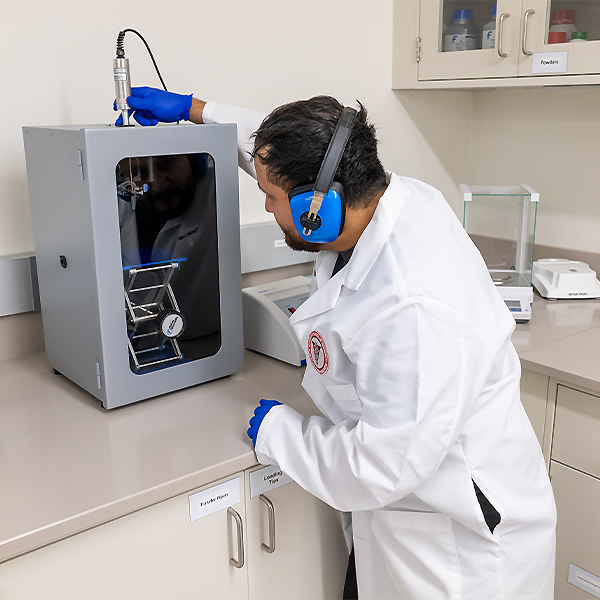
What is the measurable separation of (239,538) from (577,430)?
0.87 metres

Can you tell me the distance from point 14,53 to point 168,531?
1096mm

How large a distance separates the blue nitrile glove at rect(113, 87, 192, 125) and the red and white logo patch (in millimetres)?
622

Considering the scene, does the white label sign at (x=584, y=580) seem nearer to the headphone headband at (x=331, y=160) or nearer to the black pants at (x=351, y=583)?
the black pants at (x=351, y=583)

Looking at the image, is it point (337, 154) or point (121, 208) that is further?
point (121, 208)

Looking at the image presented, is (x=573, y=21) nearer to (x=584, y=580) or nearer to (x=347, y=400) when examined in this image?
(x=347, y=400)

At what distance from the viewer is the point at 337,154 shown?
930mm

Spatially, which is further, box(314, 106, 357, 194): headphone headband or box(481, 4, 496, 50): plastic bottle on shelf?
box(481, 4, 496, 50): plastic bottle on shelf

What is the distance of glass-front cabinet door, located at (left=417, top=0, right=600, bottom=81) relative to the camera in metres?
1.68

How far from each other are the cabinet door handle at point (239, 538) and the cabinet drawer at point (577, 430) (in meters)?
0.84

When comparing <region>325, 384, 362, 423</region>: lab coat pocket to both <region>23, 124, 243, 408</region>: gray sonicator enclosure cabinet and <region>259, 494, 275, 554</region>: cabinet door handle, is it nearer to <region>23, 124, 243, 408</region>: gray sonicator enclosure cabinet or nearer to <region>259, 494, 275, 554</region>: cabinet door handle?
<region>259, 494, 275, 554</region>: cabinet door handle

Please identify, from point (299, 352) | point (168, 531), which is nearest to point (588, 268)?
point (299, 352)

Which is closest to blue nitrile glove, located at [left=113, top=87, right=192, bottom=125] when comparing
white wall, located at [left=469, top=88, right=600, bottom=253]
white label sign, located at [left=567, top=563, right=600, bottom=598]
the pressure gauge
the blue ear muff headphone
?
the pressure gauge

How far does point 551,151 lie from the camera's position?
217cm

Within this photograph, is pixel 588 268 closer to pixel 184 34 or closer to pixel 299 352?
pixel 299 352
